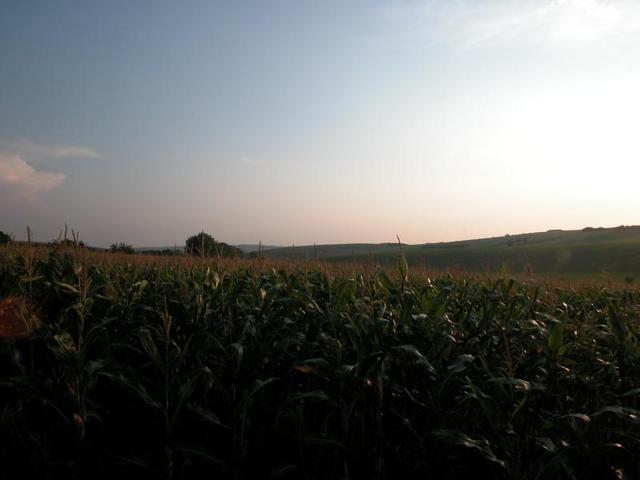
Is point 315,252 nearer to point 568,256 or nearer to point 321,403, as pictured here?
point 321,403

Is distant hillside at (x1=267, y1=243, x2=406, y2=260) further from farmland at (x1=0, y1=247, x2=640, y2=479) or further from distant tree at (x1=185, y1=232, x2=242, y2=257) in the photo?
farmland at (x1=0, y1=247, x2=640, y2=479)

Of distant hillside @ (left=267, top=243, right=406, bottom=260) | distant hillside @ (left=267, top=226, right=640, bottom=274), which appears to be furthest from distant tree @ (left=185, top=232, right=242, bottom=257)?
distant hillside @ (left=267, top=226, right=640, bottom=274)

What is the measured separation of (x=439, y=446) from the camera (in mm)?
3186

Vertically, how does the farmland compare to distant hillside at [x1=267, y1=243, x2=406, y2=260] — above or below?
below

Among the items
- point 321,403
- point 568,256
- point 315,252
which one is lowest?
point 568,256

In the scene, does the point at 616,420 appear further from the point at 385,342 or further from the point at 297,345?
the point at 297,345

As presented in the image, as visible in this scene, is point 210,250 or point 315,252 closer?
point 315,252

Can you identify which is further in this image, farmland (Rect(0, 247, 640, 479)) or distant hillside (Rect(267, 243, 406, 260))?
distant hillside (Rect(267, 243, 406, 260))

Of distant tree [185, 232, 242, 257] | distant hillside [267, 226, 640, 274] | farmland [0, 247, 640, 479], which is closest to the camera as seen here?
farmland [0, 247, 640, 479]

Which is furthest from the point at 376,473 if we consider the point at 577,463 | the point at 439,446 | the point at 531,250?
the point at 531,250

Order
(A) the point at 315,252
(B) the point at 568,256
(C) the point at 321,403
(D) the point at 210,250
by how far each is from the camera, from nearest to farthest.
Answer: (C) the point at 321,403 → (A) the point at 315,252 → (D) the point at 210,250 → (B) the point at 568,256

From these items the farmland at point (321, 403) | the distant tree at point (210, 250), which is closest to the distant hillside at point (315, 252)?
the distant tree at point (210, 250)

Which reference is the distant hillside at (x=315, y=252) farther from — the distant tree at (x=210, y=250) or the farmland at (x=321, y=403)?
the farmland at (x=321, y=403)

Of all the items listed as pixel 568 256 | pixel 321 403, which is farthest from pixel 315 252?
pixel 568 256
